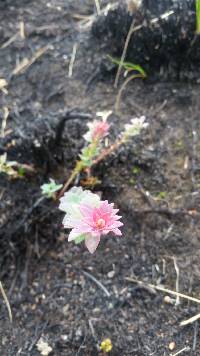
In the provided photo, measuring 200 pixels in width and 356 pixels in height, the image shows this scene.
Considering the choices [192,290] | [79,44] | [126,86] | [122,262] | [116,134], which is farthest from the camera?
[79,44]

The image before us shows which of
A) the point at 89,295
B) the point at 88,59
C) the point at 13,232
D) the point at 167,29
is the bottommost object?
the point at 89,295

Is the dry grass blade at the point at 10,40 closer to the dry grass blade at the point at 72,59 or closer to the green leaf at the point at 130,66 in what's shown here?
the dry grass blade at the point at 72,59

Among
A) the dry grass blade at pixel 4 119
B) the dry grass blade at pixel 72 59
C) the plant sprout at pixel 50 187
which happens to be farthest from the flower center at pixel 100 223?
the dry grass blade at pixel 72 59

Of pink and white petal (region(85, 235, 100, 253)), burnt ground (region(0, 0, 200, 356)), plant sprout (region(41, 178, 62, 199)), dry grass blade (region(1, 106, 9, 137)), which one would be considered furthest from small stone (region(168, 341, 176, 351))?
dry grass blade (region(1, 106, 9, 137))

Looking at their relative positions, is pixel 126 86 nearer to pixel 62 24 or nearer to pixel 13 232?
pixel 62 24

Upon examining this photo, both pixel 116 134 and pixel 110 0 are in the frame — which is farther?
pixel 110 0

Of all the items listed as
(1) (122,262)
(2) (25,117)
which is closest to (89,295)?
(1) (122,262)

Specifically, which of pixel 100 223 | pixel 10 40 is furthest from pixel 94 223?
pixel 10 40
